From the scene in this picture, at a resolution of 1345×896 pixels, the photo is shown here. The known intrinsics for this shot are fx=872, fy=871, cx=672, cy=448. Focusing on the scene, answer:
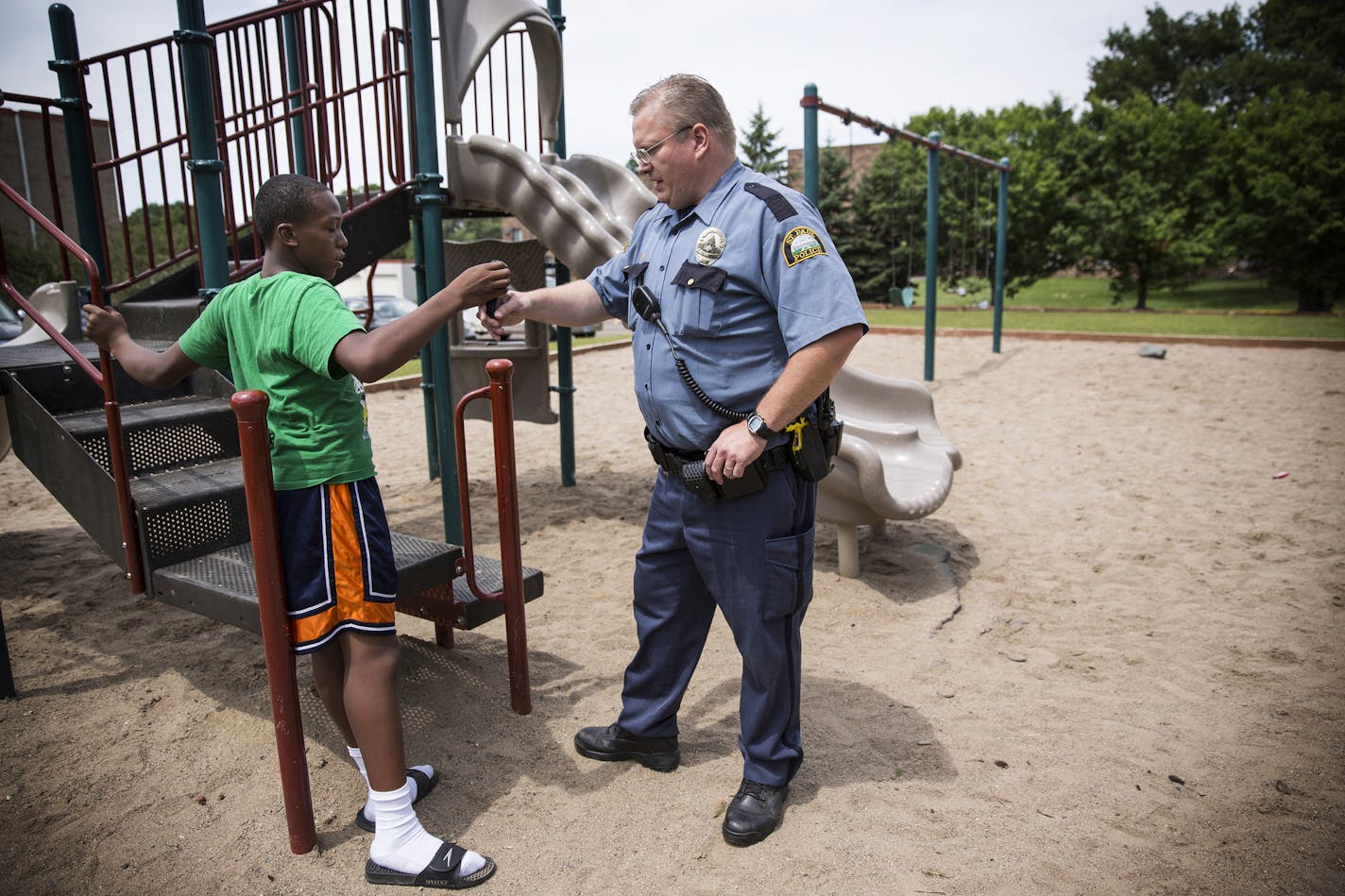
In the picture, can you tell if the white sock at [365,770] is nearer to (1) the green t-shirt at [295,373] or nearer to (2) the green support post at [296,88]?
(1) the green t-shirt at [295,373]

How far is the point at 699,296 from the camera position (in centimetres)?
215

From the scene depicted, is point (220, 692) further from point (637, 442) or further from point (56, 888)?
point (637, 442)

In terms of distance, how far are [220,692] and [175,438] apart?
3.22ft

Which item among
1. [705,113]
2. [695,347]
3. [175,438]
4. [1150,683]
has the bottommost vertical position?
[1150,683]

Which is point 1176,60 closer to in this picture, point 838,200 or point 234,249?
point 838,200

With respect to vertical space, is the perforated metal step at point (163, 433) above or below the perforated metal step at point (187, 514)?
above

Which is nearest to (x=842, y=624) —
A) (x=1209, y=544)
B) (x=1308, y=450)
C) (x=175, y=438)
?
(x=1209, y=544)

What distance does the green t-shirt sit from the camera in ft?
6.35

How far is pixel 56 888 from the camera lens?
2.15 metres

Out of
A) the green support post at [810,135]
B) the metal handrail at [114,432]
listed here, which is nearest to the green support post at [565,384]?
the green support post at [810,135]

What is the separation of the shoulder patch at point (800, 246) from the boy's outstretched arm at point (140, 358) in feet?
5.01

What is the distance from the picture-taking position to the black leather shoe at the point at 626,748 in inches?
104

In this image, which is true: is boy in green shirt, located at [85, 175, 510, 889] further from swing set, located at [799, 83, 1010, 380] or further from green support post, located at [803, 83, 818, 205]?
green support post, located at [803, 83, 818, 205]

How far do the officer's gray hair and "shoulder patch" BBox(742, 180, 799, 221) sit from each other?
6.4 inches
